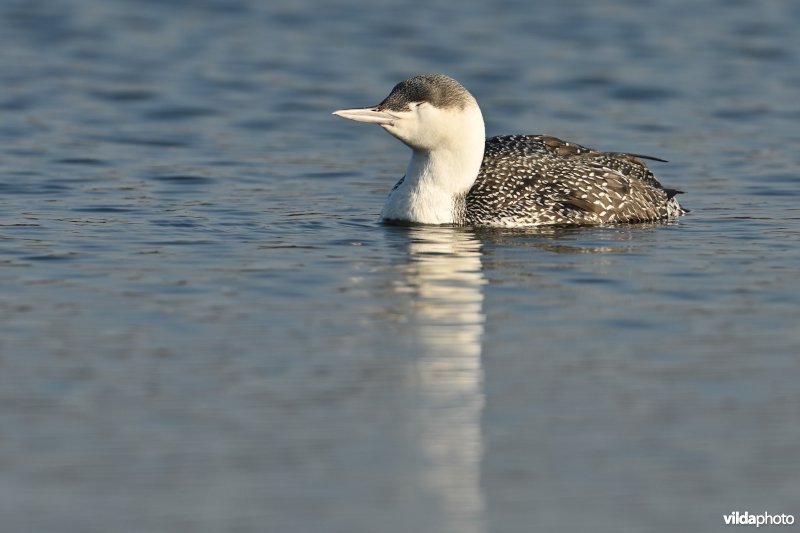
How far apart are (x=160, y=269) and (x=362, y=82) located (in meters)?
7.94

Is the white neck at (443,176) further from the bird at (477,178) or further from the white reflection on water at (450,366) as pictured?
the white reflection on water at (450,366)

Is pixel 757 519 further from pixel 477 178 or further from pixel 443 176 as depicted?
pixel 477 178

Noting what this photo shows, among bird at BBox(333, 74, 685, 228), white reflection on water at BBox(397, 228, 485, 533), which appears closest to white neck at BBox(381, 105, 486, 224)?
bird at BBox(333, 74, 685, 228)

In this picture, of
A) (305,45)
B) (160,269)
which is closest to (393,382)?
(160,269)

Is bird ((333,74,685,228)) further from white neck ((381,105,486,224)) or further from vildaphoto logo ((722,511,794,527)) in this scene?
vildaphoto logo ((722,511,794,527))

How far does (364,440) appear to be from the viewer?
6207 mm

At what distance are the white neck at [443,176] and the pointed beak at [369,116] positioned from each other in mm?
456

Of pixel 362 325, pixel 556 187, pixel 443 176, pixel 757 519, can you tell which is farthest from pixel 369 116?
pixel 757 519

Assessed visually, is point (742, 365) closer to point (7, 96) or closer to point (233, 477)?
point (233, 477)

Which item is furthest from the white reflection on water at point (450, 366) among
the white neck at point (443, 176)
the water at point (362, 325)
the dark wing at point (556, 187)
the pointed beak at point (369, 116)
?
the pointed beak at point (369, 116)

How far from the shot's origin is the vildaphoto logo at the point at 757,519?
555 cm

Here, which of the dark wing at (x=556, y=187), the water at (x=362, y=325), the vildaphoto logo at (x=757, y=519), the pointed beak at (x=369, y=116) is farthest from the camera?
the dark wing at (x=556, y=187)

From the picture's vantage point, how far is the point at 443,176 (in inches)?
415

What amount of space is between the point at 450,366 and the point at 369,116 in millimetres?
3135
